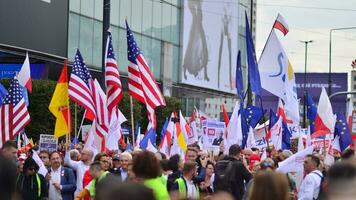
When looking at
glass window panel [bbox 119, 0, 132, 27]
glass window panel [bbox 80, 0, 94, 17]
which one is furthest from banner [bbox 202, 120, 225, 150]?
glass window panel [bbox 119, 0, 132, 27]

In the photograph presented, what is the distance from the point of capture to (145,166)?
6.91 metres

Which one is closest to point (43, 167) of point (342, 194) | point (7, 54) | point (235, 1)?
point (342, 194)

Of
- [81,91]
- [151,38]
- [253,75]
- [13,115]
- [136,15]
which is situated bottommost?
[13,115]

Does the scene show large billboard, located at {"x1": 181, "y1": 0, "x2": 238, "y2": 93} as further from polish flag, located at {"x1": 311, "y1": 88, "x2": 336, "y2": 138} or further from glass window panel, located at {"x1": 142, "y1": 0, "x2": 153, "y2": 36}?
polish flag, located at {"x1": 311, "y1": 88, "x2": 336, "y2": 138}

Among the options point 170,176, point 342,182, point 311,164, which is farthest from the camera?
point 311,164

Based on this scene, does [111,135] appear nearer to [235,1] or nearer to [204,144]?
[204,144]

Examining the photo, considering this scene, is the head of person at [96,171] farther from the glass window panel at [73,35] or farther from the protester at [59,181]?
the glass window panel at [73,35]

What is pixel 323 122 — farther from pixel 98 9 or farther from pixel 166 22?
pixel 166 22

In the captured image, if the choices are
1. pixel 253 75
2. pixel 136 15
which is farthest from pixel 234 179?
pixel 136 15

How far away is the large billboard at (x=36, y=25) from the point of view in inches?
1491

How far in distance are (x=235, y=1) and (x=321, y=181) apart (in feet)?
184

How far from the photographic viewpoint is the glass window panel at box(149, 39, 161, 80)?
5208 centimetres

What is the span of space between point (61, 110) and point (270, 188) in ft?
37.9

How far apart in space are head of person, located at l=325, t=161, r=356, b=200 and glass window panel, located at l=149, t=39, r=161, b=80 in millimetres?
47375
